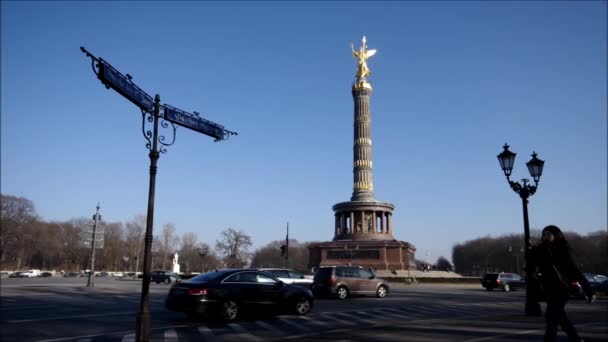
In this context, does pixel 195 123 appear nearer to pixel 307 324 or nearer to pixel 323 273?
pixel 307 324

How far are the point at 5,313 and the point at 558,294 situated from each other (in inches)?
624

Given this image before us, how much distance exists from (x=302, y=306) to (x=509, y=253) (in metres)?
117

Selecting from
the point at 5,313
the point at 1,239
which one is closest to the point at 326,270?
the point at 5,313

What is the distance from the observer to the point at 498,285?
34.3 metres

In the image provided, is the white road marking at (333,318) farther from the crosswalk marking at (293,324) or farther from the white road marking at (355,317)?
the crosswalk marking at (293,324)

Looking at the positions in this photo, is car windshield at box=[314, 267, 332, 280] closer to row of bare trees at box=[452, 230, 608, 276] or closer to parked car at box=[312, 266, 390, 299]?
parked car at box=[312, 266, 390, 299]

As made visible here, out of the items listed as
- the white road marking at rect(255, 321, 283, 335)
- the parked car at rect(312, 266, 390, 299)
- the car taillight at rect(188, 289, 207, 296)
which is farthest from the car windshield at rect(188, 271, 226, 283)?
the parked car at rect(312, 266, 390, 299)

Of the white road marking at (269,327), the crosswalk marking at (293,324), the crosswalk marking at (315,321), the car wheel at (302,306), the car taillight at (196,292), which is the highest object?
the car taillight at (196,292)

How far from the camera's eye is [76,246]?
374 ft

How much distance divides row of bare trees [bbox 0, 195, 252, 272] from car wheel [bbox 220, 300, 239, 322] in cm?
6857

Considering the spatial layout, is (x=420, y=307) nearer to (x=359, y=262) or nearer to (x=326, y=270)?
(x=326, y=270)

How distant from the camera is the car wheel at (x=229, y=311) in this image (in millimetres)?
13625

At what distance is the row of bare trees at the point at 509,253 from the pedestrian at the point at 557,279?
89812 millimetres

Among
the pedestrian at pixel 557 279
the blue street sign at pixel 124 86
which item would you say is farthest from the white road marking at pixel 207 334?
the pedestrian at pixel 557 279
